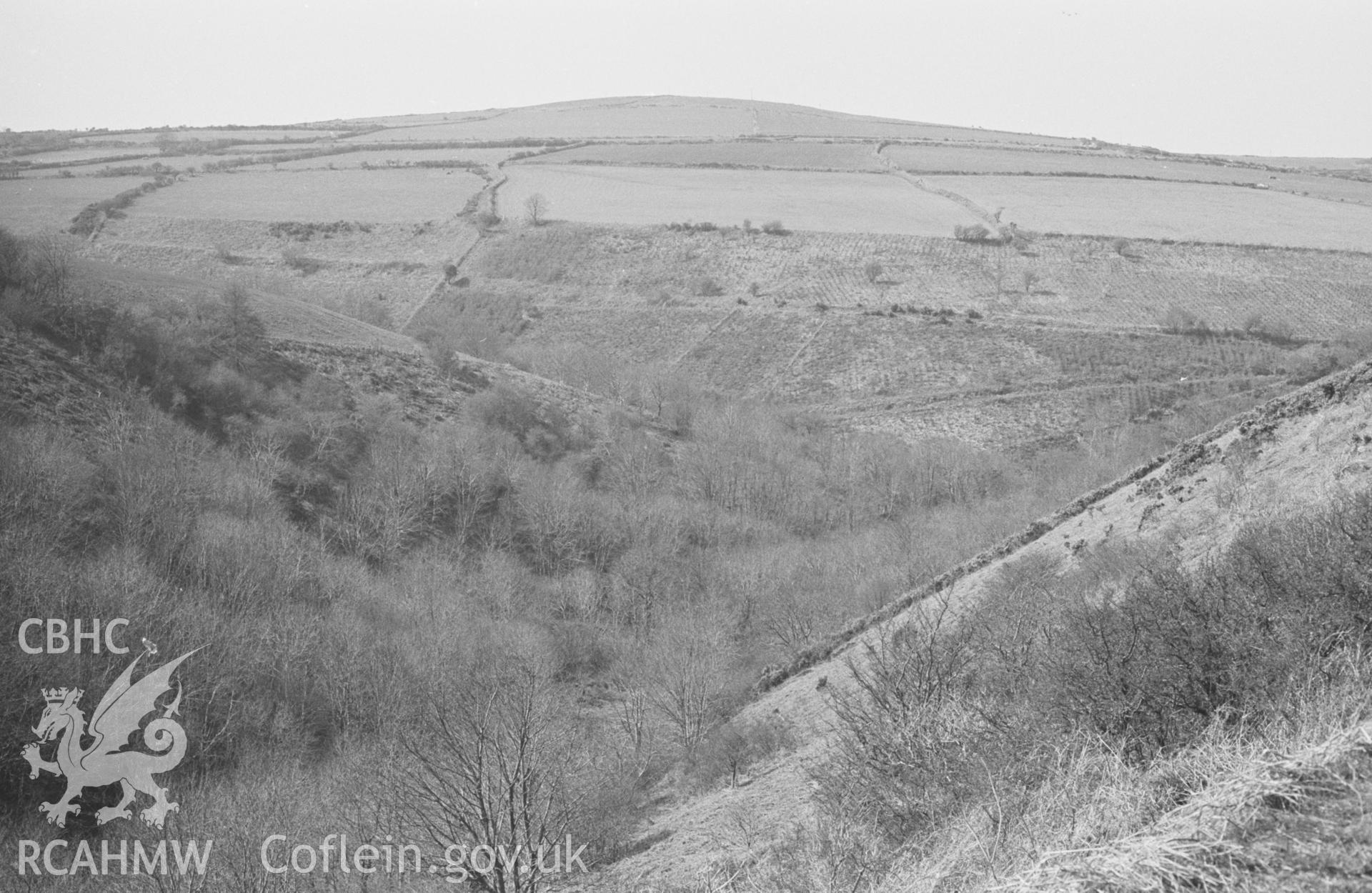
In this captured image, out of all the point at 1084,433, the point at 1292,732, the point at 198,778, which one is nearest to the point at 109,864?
the point at 198,778

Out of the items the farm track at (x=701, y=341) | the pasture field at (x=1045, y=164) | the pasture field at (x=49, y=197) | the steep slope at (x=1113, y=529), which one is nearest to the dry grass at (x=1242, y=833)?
the steep slope at (x=1113, y=529)

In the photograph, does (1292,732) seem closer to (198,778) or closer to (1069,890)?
(1069,890)

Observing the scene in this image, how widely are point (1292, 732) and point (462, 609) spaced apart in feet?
91.7

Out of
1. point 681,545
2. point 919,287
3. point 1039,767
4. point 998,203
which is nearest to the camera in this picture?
point 1039,767

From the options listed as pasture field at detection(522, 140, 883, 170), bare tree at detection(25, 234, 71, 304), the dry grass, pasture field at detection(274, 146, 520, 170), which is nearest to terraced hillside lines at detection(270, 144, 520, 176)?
pasture field at detection(274, 146, 520, 170)

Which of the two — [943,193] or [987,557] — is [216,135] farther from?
[987,557]

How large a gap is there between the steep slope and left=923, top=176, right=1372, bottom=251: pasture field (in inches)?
2456

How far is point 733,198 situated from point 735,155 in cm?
2431

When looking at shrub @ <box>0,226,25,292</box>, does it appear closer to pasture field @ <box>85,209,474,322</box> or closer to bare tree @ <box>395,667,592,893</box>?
pasture field @ <box>85,209,474,322</box>

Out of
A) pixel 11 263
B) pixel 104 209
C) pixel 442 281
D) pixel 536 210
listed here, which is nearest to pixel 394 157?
pixel 536 210

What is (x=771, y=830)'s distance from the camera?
1230 cm

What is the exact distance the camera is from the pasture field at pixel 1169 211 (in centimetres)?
7538

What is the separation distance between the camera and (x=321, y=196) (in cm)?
9212

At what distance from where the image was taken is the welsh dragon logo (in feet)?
49.7
